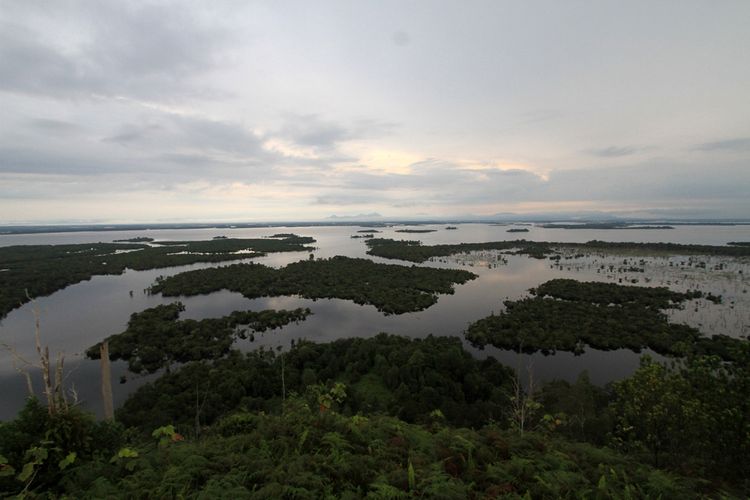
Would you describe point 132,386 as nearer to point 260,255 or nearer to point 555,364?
point 555,364

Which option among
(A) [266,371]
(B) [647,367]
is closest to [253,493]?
(B) [647,367]

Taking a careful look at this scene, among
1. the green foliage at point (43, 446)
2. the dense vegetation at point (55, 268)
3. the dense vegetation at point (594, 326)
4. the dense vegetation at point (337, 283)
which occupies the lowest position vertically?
the dense vegetation at point (594, 326)

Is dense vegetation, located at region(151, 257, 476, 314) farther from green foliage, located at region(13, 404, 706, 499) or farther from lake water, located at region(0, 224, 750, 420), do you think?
green foliage, located at region(13, 404, 706, 499)

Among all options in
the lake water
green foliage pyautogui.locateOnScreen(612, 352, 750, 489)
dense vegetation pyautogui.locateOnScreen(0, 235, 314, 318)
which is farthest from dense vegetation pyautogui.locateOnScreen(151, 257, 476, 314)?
green foliage pyautogui.locateOnScreen(612, 352, 750, 489)

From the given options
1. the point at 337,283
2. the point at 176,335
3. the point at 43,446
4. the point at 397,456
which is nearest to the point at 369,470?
the point at 397,456

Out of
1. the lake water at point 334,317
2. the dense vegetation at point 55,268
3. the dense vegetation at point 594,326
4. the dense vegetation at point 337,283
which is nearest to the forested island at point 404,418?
the dense vegetation at point 594,326

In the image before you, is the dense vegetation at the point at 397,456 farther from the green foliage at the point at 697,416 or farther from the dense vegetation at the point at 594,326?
→ the dense vegetation at the point at 594,326
